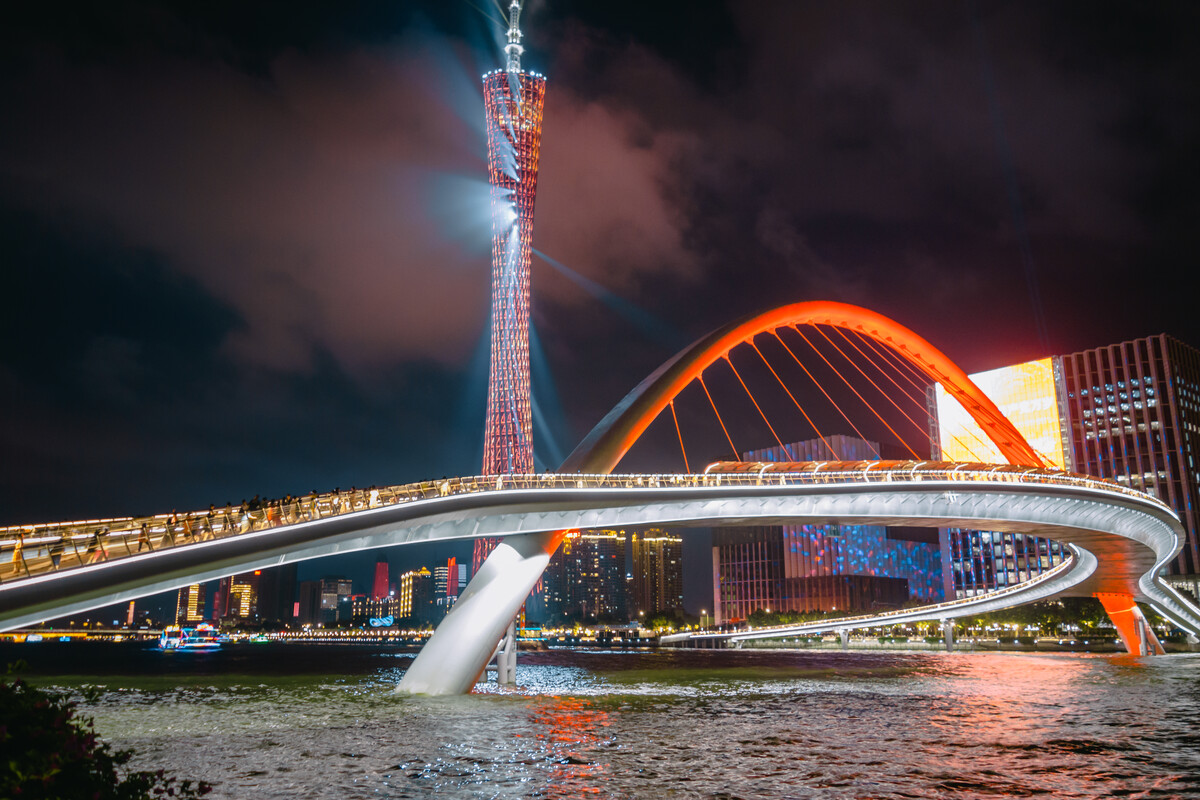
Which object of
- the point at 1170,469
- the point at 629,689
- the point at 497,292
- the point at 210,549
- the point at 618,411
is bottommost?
the point at 629,689

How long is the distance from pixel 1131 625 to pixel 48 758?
80.0 metres

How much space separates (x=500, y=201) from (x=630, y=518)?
1544 inches

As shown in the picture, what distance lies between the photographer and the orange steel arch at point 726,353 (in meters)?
38.7

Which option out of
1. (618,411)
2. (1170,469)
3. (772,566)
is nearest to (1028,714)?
(618,411)

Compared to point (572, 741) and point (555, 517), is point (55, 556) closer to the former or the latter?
point (572, 741)

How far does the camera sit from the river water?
15.0 metres

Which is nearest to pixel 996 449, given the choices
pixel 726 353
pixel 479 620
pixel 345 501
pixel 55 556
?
pixel 726 353

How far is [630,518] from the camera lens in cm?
3631

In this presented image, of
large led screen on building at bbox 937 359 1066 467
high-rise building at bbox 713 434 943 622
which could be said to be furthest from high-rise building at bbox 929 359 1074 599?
high-rise building at bbox 713 434 943 622

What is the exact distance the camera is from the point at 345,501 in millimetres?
29641

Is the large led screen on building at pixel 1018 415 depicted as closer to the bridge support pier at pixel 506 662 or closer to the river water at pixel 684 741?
the river water at pixel 684 741

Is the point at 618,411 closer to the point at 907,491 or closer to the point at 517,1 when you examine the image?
the point at 907,491

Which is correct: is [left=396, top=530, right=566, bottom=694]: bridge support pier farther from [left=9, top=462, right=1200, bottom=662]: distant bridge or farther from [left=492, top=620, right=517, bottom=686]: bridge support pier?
[left=492, top=620, right=517, bottom=686]: bridge support pier

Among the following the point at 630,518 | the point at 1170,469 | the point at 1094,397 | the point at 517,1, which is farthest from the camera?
the point at 1094,397
